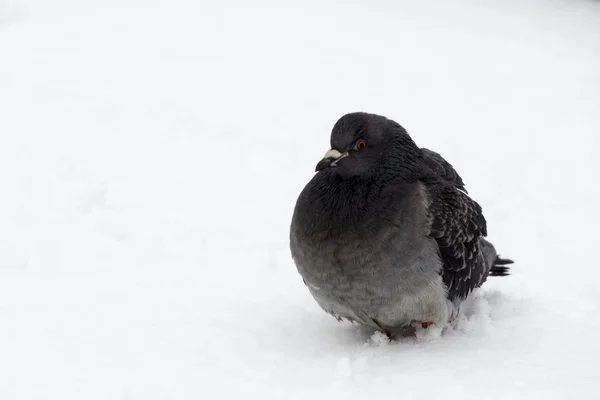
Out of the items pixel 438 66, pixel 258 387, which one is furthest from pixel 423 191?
pixel 438 66

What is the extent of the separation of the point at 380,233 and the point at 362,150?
A: 56 cm

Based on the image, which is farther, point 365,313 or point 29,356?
point 365,313

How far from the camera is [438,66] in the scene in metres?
11.1

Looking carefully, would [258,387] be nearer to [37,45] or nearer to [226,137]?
[226,137]

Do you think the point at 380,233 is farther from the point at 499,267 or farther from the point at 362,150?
the point at 499,267

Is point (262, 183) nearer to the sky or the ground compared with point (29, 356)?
nearer to the sky

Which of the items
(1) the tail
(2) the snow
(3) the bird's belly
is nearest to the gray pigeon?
(3) the bird's belly

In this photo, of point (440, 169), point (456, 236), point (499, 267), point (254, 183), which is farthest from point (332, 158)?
point (254, 183)

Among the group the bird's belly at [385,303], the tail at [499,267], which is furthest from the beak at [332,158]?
the tail at [499,267]

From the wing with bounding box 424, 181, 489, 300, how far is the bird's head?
1.06 feet

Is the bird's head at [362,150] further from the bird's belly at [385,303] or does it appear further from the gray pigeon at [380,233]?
the bird's belly at [385,303]

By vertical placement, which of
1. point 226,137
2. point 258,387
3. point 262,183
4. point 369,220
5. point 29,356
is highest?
point 226,137

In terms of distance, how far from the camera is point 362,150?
510 centimetres

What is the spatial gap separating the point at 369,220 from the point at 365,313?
572mm
